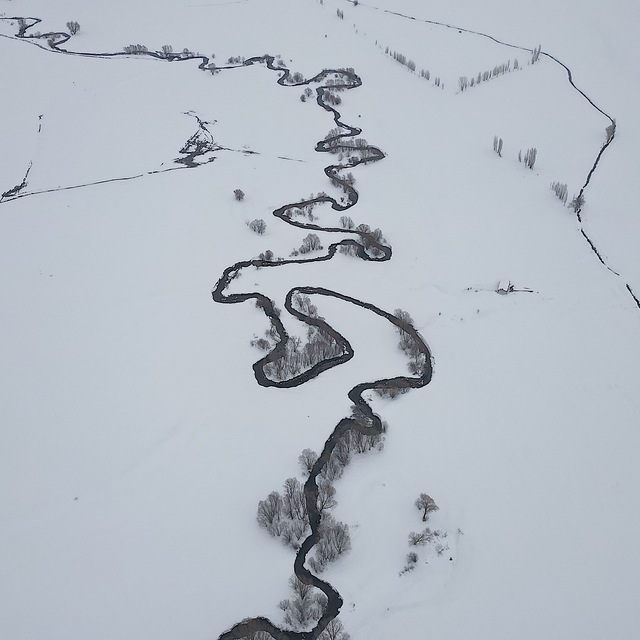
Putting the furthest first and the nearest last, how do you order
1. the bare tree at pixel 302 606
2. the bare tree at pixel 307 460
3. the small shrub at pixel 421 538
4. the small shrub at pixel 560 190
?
the small shrub at pixel 560 190
the bare tree at pixel 307 460
the small shrub at pixel 421 538
the bare tree at pixel 302 606

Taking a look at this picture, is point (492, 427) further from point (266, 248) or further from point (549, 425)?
point (266, 248)

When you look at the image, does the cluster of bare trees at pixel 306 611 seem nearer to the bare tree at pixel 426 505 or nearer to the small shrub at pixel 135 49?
the bare tree at pixel 426 505

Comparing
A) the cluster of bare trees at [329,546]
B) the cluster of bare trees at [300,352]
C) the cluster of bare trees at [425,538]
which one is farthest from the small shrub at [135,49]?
the cluster of bare trees at [425,538]

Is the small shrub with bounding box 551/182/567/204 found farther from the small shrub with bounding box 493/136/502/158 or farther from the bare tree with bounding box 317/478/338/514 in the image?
the bare tree with bounding box 317/478/338/514

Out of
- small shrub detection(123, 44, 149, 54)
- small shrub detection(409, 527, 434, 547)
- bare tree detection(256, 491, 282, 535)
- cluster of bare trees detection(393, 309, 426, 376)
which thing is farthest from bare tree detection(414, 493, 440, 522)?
small shrub detection(123, 44, 149, 54)

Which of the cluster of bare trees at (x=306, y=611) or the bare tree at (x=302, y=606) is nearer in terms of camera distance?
the cluster of bare trees at (x=306, y=611)
